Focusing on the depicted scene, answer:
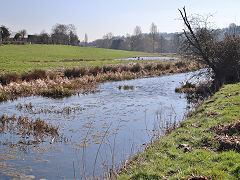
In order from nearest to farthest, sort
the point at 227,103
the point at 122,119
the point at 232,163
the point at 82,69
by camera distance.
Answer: the point at 232,163 < the point at 227,103 < the point at 122,119 < the point at 82,69

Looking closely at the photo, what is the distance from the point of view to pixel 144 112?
45.8 ft

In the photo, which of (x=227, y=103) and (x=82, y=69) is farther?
(x=82, y=69)

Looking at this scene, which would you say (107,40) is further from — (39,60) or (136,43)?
(39,60)

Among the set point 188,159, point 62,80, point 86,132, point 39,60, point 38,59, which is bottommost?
point 86,132

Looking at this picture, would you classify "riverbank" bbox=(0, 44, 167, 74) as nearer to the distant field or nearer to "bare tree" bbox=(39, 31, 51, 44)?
the distant field

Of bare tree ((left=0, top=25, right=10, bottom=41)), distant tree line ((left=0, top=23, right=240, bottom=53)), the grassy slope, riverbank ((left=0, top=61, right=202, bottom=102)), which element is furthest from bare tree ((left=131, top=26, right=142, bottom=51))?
the grassy slope

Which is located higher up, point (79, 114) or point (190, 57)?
point (190, 57)

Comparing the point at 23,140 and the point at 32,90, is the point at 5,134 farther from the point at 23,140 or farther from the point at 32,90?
the point at 32,90

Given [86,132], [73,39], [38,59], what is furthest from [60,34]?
[86,132]

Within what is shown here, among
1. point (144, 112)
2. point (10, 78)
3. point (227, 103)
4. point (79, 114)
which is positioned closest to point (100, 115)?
point (79, 114)

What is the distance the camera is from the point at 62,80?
2303cm

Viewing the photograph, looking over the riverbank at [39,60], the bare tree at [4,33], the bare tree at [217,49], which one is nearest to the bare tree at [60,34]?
the bare tree at [4,33]

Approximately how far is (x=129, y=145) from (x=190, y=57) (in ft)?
52.0

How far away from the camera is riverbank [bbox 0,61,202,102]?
19297 millimetres
